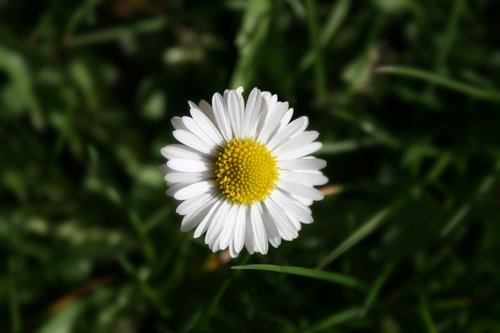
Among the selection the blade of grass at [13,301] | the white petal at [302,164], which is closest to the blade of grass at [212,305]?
the white petal at [302,164]

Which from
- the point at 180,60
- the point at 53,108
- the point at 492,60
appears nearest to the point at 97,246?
the point at 53,108

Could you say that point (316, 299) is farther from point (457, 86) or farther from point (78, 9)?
point (78, 9)

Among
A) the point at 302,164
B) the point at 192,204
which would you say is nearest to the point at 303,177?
the point at 302,164

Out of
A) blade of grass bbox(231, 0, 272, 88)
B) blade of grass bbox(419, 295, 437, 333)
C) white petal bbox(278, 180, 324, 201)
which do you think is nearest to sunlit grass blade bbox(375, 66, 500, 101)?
blade of grass bbox(231, 0, 272, 88)

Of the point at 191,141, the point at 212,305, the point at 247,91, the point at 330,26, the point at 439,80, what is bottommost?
the point at 212,305

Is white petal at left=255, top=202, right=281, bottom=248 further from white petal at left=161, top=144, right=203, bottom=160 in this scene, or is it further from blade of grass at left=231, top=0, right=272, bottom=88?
blade of grass at left=231, top=0, right=272, bottom=88

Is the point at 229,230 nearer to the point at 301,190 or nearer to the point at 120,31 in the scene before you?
the point at 301,190
